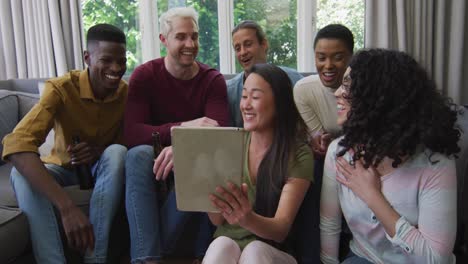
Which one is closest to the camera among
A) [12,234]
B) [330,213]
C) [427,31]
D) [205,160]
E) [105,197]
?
[205,160]

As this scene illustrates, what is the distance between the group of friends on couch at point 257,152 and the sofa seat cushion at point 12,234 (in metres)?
0.04

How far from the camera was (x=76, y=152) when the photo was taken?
1620 millimetres

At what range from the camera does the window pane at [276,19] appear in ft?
10.2

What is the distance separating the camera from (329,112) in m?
1.80

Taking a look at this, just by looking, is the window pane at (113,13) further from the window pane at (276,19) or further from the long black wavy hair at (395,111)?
the long black wavy hair at (395,111)

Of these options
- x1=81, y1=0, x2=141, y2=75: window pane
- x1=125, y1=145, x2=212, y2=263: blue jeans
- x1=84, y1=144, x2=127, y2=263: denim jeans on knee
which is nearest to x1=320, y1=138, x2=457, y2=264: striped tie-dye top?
x1=125, y1=145, x2=212, y2=263: blue jeans

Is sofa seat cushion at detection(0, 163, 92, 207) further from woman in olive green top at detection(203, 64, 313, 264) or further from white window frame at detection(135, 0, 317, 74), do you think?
white window frame at detection(135, 0, 317, 74)

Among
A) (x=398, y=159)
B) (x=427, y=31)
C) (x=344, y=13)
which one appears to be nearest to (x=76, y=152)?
(x=398, y=159)

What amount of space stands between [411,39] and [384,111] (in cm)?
210

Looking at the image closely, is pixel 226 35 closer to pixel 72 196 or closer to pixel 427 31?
pixel 427 31

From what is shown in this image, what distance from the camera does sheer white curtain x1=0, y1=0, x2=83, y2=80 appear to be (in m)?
2.86

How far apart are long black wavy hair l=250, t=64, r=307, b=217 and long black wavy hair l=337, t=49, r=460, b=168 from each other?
0.74 ft

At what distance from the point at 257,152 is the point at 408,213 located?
491mm

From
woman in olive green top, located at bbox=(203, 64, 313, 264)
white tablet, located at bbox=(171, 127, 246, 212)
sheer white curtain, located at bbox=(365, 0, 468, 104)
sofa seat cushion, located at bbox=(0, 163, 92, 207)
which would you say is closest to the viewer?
white tablet, located at bbox=(171, 127, 246, 212)
